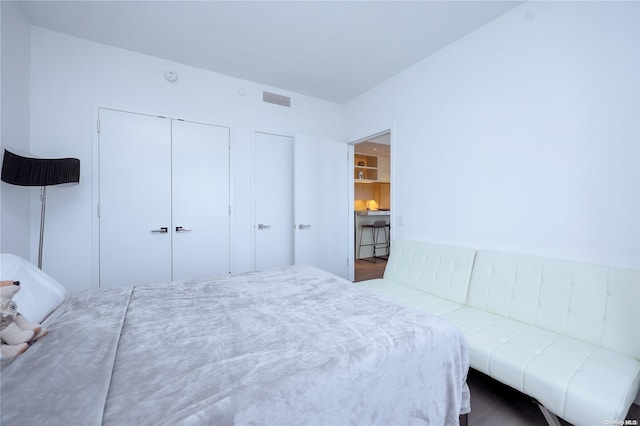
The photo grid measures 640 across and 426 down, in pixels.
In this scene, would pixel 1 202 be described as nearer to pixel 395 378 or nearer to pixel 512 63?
pixel 395 378

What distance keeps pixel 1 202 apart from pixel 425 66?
384cm

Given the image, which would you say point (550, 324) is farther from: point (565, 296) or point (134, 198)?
point (134, 198)

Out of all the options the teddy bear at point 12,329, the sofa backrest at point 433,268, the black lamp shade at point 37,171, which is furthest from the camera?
the sofa backrest at point 433,268

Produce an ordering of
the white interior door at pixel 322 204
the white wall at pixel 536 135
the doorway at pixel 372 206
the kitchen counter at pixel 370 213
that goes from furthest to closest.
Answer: the kitchen counter at pixel 370 213, the doorway at pixel 372 206, the white interior door at pixel 322 204, the white wall at pixel 536 135

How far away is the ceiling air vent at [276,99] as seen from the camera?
11.1 feet

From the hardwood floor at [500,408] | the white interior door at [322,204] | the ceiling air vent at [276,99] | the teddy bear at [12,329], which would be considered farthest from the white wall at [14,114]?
the hardwood floor at [500,408]

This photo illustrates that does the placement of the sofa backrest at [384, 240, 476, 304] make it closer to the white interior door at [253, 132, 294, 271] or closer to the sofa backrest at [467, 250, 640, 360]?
the sofa backrest at [467, 250, 640, 360]

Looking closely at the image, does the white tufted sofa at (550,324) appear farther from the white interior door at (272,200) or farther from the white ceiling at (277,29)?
the white ceiling at (277,29)

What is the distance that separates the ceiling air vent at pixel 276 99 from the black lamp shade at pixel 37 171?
83.1 inches

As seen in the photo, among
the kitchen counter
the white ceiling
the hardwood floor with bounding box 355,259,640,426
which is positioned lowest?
the hardwood floor with bounding box 355,259,640,426

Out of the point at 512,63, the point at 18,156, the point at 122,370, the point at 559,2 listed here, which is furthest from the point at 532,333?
the point at 18,156

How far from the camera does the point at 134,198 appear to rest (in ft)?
8.81

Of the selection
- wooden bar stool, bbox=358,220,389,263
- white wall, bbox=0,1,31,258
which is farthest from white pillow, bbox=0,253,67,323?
wooden bar stool, bbox=358,220,389,263

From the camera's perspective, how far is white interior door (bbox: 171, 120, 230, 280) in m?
2.89
